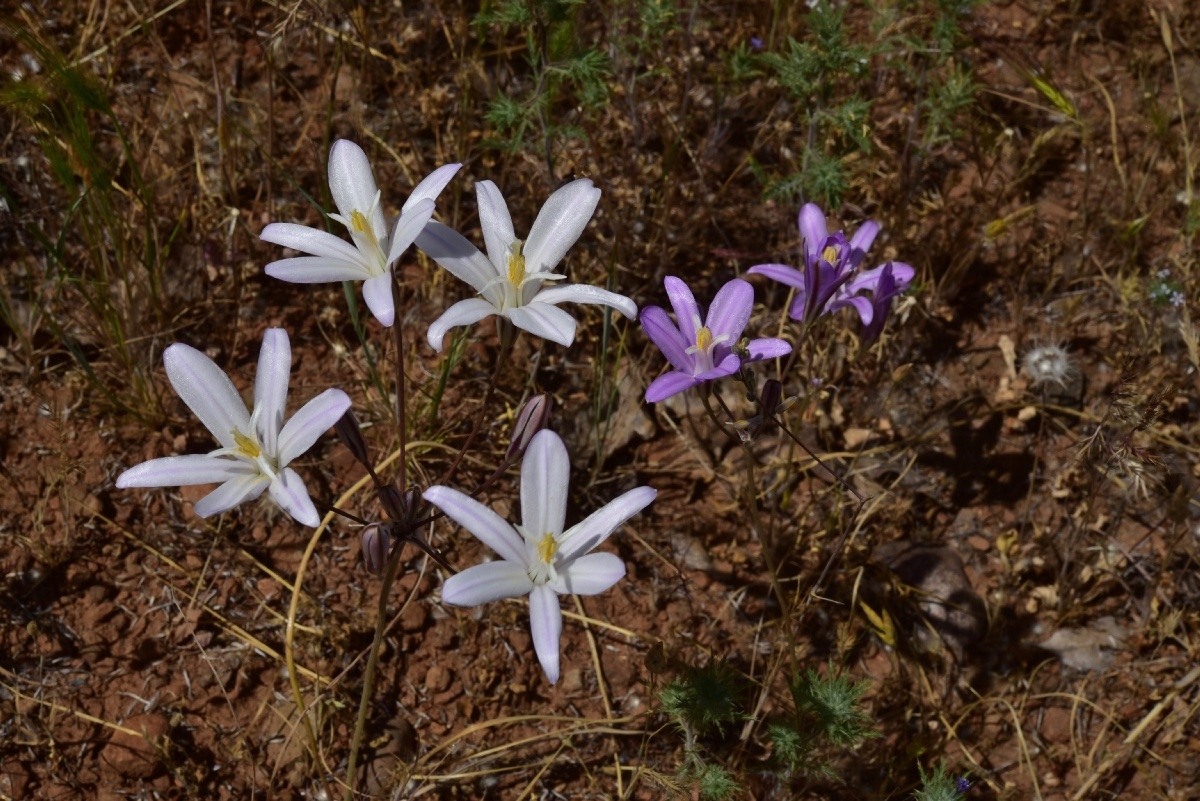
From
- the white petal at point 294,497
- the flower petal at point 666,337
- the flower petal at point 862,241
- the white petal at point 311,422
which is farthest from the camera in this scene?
the flower petal at point 862,241

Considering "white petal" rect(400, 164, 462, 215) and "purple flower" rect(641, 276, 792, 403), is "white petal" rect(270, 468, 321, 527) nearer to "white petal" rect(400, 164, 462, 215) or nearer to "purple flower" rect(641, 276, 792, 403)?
"white petal" rect(400, 164, 462, 215)

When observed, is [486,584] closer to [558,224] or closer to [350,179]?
[558,224]

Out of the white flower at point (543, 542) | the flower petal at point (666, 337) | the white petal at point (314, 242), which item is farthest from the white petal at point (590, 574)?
the white petal at point (314, 242)

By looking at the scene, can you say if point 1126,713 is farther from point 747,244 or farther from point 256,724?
point 256,724

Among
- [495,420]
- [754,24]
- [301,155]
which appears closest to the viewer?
[495,420]

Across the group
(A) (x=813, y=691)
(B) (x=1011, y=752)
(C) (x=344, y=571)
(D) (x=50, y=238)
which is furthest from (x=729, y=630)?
(D) (x=50, y=238)

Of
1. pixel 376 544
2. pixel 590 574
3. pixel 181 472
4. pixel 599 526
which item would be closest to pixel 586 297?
pixel 599 526

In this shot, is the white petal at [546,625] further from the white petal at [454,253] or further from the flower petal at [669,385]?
the white petal at [454,253]
